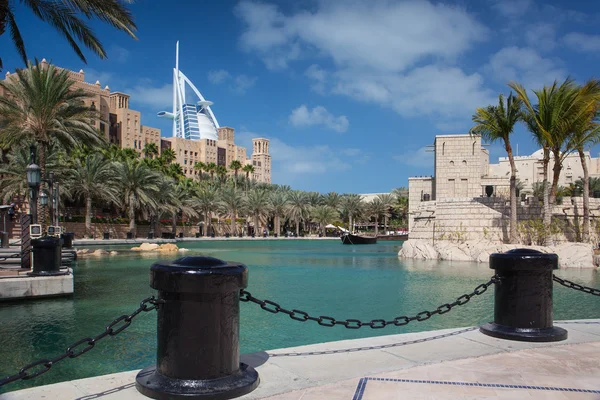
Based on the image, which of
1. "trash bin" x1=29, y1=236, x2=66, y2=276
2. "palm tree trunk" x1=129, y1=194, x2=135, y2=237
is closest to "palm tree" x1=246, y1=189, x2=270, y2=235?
"palm tree trunk" x1=129, y1=194, x2=135, y2=237

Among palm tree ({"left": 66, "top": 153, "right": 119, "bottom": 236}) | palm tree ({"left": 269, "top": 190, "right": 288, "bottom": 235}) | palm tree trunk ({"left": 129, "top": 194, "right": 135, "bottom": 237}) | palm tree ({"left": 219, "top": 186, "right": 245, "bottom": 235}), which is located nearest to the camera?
palm tree ({"left": 66, "top": 153, "right": 119, "bottom": 236})

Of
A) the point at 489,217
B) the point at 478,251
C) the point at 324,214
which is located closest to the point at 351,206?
the point at 324,214

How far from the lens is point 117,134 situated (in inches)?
4028

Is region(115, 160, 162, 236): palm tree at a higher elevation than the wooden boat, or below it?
higher

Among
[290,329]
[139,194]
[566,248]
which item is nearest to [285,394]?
[290,329]

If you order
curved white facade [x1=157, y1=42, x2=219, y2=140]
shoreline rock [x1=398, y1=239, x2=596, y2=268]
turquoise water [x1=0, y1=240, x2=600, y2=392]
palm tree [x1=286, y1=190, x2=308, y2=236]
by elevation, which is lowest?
turquoise water [x1=0, y1=240, x2=600, y2=392]

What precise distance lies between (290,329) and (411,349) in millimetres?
3877

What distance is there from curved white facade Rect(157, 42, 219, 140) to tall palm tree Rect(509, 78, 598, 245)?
14669 centimetres

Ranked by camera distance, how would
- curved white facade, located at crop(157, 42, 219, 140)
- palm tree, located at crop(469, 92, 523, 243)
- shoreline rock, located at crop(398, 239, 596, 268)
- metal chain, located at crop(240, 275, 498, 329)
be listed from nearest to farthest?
1. metal chain, located at crop(240, 275, 498, 329)
2. shoreline rock, located at crop(398, 239, 596, 268)
3. palm tree, located at crop(469, 92, 523, 243)
4. curved white facade, located at crop(157, 42, 219, 140)

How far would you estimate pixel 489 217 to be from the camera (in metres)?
24.6

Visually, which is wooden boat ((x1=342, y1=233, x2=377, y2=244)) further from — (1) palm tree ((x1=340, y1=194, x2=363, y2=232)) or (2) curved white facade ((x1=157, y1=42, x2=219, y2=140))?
(2) curved white facade ((x1=157, y1=42, x2=219, y2=140))

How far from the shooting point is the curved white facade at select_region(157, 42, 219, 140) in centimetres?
16375

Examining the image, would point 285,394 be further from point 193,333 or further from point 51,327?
point 51,327

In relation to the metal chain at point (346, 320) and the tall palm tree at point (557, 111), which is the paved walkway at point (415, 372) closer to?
the metal chain at point (346, 320)
